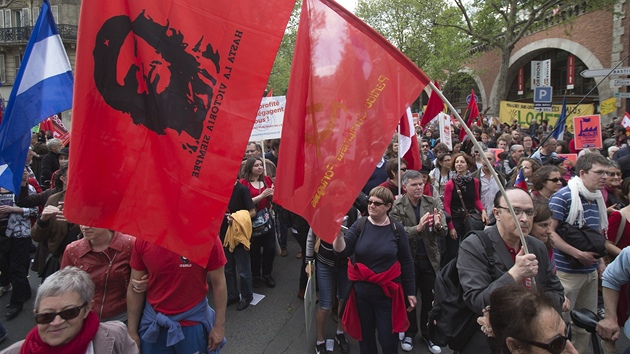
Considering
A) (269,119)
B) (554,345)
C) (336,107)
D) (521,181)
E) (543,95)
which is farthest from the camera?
(543,95)

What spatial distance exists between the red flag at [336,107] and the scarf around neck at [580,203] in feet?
8.18

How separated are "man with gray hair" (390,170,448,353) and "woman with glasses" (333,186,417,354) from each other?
2.33 feet

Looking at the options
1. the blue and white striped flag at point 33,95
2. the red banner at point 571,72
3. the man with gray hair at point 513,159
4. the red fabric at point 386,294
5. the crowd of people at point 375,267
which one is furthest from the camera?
the red banner at point 571,72

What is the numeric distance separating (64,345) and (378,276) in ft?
7.60

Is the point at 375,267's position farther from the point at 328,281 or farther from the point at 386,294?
the point at 328,281

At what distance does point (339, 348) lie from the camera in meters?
4.33

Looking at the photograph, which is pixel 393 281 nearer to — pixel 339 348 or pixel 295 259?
pixel 339 348

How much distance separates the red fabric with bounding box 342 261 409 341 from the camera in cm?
346

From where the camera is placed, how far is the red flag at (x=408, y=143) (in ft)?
18.6

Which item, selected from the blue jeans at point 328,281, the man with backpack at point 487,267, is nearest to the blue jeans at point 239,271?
the blue jeans at point 328,281

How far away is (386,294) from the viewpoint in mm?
3488

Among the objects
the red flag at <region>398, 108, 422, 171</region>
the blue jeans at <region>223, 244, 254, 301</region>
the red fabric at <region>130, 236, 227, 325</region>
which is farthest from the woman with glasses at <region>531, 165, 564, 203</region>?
A: the red fabric at <region>130, 236, 227, 325</region>

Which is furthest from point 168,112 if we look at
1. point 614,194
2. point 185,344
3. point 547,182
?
point 614,194

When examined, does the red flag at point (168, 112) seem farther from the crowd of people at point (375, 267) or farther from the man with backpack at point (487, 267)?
the man with backpack at point (487, 267)
